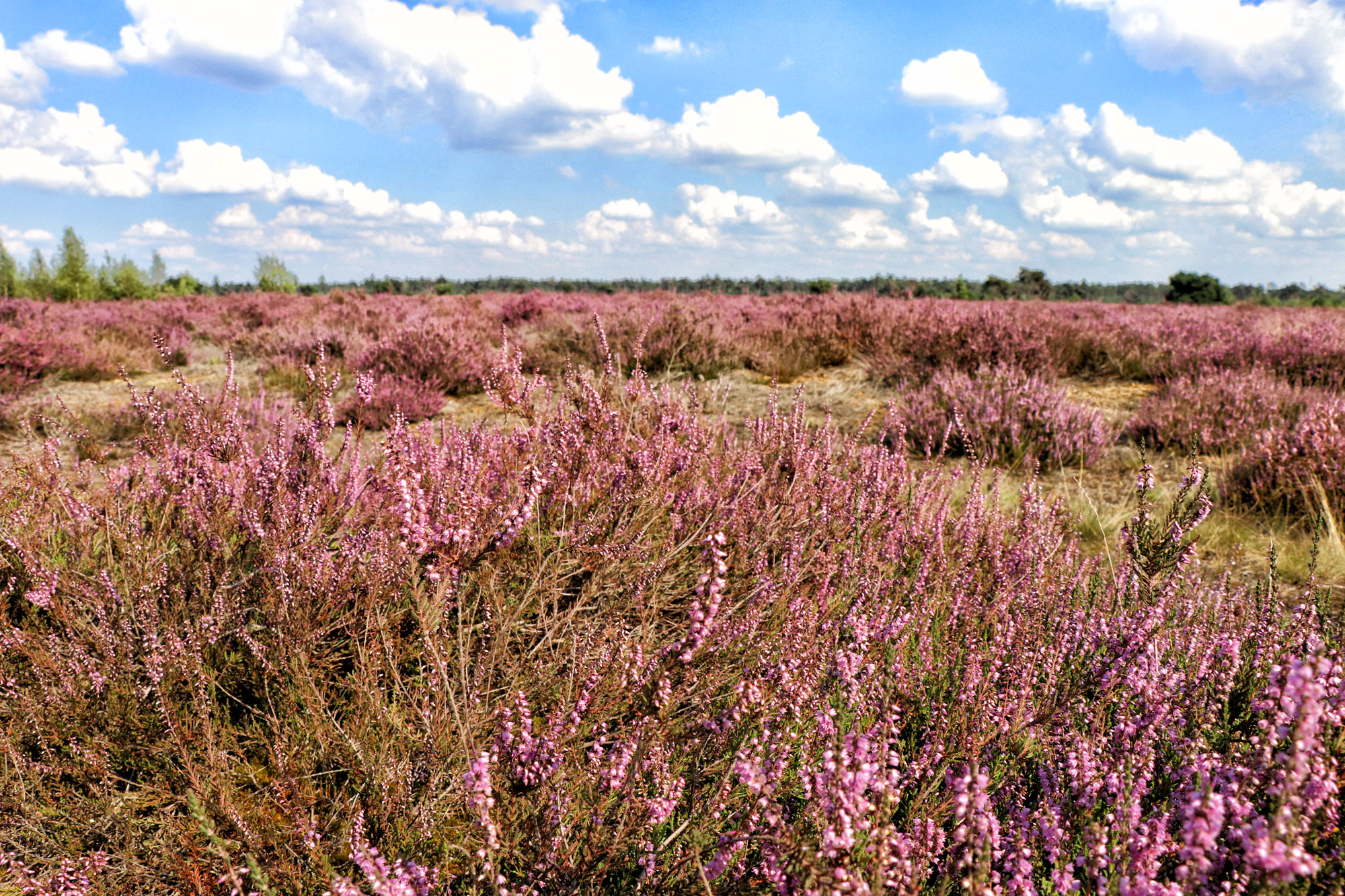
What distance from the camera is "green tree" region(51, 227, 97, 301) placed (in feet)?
111

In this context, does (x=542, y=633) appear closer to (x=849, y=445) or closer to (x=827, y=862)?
(x=827, y=862)

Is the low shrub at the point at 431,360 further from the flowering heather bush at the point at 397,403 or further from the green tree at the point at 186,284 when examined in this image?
the green tree at the point at 186,284

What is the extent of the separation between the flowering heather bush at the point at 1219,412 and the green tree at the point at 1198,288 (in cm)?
3818

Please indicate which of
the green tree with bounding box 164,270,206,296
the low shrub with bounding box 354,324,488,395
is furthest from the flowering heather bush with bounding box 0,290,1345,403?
the green tree with bounding box 164,270,206,296

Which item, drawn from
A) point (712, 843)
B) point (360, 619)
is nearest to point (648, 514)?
point (360, 619)

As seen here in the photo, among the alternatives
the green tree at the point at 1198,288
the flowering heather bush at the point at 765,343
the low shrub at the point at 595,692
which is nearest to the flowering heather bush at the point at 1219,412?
the flowering heather bush at the point at 765,343

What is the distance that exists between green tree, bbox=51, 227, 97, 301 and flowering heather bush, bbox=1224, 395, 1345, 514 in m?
41.5

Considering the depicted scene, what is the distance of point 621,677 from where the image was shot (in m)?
1.77

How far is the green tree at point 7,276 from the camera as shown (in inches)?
1030

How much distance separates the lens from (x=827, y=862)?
46.0 inches

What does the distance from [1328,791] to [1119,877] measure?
14.3 inches

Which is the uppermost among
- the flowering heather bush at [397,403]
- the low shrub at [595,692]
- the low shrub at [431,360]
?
the low shrub at [431,360]

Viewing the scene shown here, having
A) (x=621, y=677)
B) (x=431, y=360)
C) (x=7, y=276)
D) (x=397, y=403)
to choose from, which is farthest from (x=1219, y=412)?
(x=7, y=276)

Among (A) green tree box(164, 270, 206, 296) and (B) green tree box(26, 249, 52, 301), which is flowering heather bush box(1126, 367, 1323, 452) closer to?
(B) green tree box(26, 249, 52, 301)
